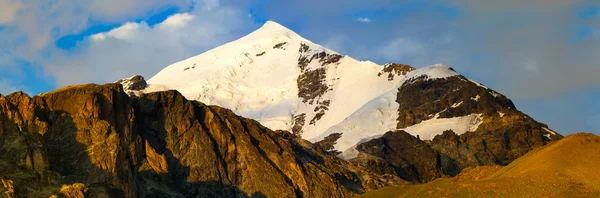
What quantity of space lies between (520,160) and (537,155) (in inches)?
291

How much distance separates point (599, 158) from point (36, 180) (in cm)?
8863

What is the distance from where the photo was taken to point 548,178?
171000mm

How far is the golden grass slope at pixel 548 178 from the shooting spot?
168 m

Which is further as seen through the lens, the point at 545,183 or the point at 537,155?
the point at 537,155

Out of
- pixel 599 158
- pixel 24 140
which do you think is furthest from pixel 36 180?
pixel 599 158

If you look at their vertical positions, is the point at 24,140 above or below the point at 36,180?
above

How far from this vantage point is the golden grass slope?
550 feet

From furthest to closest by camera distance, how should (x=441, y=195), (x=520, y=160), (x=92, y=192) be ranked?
1. (x=520, y=160)
2. (x=441, y=195)
3. (x=92, y=192)

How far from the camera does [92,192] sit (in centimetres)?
15625

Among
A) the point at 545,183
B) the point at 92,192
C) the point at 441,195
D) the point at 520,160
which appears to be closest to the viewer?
the point at 92,192

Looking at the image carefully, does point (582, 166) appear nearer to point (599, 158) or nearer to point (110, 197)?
point (599, 158)

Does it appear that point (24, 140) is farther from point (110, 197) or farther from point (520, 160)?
point (520, 160)

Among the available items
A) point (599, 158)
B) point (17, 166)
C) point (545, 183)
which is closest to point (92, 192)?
point (17, 166)

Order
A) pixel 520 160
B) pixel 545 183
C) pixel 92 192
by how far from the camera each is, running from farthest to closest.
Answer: pixel 520 160, pixel 545 183, pixel 92 192
